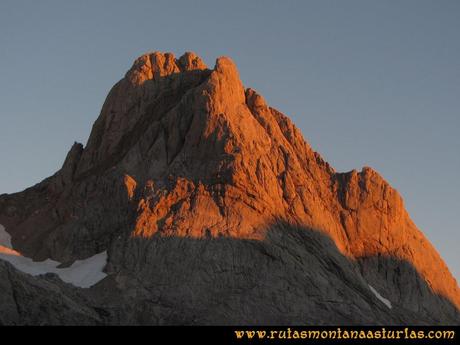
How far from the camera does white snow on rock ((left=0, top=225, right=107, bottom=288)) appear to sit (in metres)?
117

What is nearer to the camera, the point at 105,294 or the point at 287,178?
the point at 105,294

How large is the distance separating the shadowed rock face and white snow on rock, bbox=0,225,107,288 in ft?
4.40

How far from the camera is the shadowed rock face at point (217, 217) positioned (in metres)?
116

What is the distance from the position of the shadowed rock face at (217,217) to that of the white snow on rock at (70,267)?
1.34 meters

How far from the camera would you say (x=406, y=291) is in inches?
5340

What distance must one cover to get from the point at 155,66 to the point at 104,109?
6.94 m

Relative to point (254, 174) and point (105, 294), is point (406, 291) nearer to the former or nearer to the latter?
point (254, 174)

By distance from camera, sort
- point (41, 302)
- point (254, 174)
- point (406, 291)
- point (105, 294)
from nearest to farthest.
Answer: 1. point (41, 302)
2. point (105, 294)
3. point (254, 174)
4. point (406, 291)

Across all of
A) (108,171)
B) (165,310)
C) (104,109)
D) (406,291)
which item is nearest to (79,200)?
(108,171)
